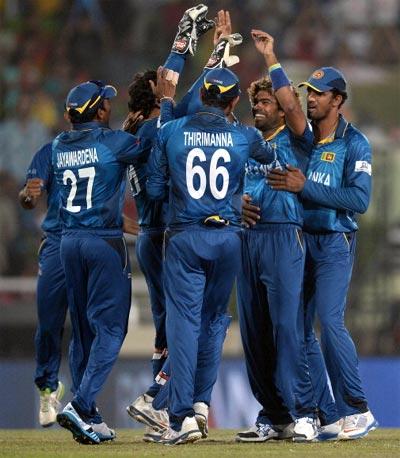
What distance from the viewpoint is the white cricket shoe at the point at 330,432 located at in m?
8.01

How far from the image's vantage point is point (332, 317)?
777cm

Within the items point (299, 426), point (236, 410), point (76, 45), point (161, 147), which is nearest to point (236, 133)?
point (161, 147)

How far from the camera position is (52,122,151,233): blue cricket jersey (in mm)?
7848

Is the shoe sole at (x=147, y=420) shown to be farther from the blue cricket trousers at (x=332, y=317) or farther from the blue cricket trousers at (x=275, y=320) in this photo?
the blue cricket trousers at (x=332, y=317)

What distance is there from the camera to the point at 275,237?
789 cm

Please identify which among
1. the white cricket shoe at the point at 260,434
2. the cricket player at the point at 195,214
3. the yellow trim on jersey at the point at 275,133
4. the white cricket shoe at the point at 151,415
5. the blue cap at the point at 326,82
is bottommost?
the white cricket shoe at the point at 260,434

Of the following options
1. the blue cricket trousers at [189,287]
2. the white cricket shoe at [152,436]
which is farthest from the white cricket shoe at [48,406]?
the blue cricket trousers at [189,287]

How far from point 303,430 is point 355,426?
0.31m

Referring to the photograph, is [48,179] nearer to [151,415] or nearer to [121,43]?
[151,415]

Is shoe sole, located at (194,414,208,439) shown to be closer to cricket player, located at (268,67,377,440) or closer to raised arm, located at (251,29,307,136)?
cricket player, located at (268,67,377,440)

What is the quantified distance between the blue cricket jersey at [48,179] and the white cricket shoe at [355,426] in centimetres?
259

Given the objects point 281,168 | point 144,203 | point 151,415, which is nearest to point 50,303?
point 144,203

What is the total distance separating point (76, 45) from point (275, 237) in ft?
29.4

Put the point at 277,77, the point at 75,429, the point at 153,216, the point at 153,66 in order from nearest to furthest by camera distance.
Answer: the point at 75,429
the point at 277,77
the point at 153,216
the point at 153,66
